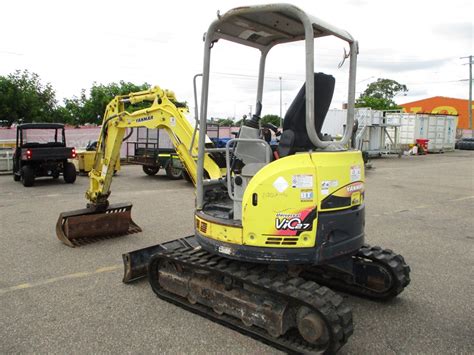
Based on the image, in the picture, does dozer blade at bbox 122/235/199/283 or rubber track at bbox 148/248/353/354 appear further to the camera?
dozer blade at bbox 122/235/199/283

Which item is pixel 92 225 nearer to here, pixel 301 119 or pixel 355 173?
pixel 301 119

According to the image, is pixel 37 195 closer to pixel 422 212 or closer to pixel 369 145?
pixel 422 212

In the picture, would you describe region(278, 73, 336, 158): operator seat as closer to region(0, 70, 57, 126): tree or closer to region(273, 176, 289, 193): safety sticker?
region(273, 176, 289, 193): safety sticker

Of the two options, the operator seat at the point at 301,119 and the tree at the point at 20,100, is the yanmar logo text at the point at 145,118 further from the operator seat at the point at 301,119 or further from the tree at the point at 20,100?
the tree at the point at 20,100

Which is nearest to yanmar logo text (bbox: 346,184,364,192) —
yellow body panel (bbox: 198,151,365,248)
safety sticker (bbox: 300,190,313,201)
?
yellow body panel (bbox: 198,151,365,248)

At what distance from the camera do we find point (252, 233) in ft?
12.9

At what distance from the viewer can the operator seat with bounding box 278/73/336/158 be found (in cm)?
406

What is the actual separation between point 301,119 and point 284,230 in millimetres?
1092

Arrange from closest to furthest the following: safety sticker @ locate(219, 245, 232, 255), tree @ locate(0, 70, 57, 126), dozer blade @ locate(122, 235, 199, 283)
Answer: safety sticker @ locate(219, 245, 232, 255)
dozer blade @ locate(122, 235, 199, 283)
tree @ locate(0, 70, 57, 126)

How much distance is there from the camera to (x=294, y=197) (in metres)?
3.75

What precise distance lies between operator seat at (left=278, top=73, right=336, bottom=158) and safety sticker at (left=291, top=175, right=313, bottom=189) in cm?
39

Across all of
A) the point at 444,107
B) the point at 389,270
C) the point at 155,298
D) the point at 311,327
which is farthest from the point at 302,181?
the point at 444,107

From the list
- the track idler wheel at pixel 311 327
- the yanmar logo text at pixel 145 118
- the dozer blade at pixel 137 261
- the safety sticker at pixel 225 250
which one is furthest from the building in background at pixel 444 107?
the track idler wheel at pixel 311 327

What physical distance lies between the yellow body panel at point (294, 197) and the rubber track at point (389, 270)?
105 cm
